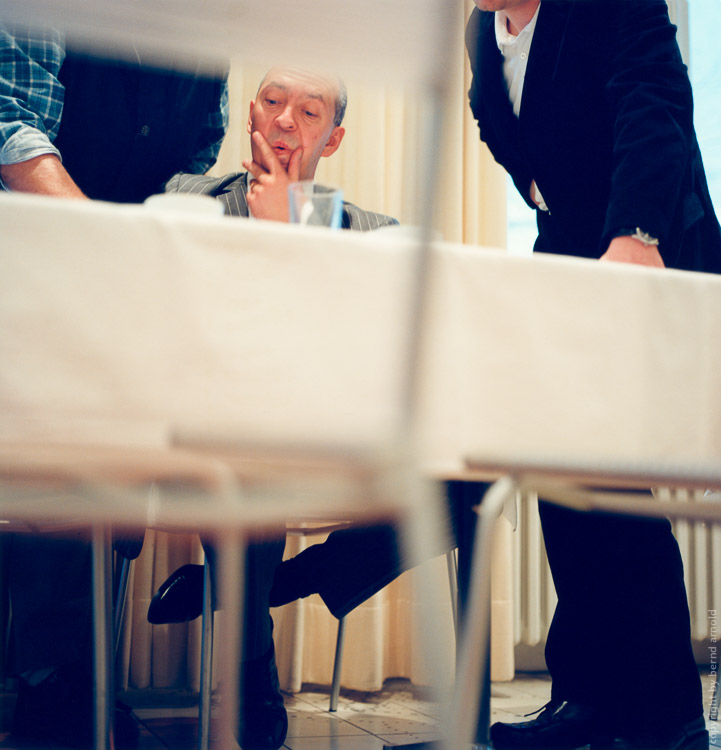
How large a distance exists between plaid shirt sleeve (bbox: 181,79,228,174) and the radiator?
122 cm

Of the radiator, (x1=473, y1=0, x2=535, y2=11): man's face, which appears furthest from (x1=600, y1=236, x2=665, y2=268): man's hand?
the radiator

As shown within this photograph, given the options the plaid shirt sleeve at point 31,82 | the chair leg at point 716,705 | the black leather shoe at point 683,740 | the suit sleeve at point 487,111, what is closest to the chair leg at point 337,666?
the black leather shoe at point 683,740

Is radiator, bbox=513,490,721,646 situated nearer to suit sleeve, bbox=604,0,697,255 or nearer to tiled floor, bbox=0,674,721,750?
tiled floor, bbox=0,674,721,750

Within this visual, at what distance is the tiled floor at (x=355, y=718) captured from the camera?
1404mm

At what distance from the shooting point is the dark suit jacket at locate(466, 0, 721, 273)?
0.99 m

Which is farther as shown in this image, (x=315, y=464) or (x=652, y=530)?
(x=652, y=530)

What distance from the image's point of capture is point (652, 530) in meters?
1.18

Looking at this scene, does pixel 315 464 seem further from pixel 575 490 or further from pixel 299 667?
pixel 299 667

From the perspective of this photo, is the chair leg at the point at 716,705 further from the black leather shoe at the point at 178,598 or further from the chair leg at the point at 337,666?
the black leather shoe at the point at 178,598

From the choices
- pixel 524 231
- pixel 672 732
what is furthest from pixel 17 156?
pixel 524 231

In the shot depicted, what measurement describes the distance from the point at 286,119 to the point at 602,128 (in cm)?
60

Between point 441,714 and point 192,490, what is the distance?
0.70ft

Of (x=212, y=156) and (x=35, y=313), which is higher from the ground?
Answer: (x=212, y=156)

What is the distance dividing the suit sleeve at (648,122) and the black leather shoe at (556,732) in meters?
0.68
